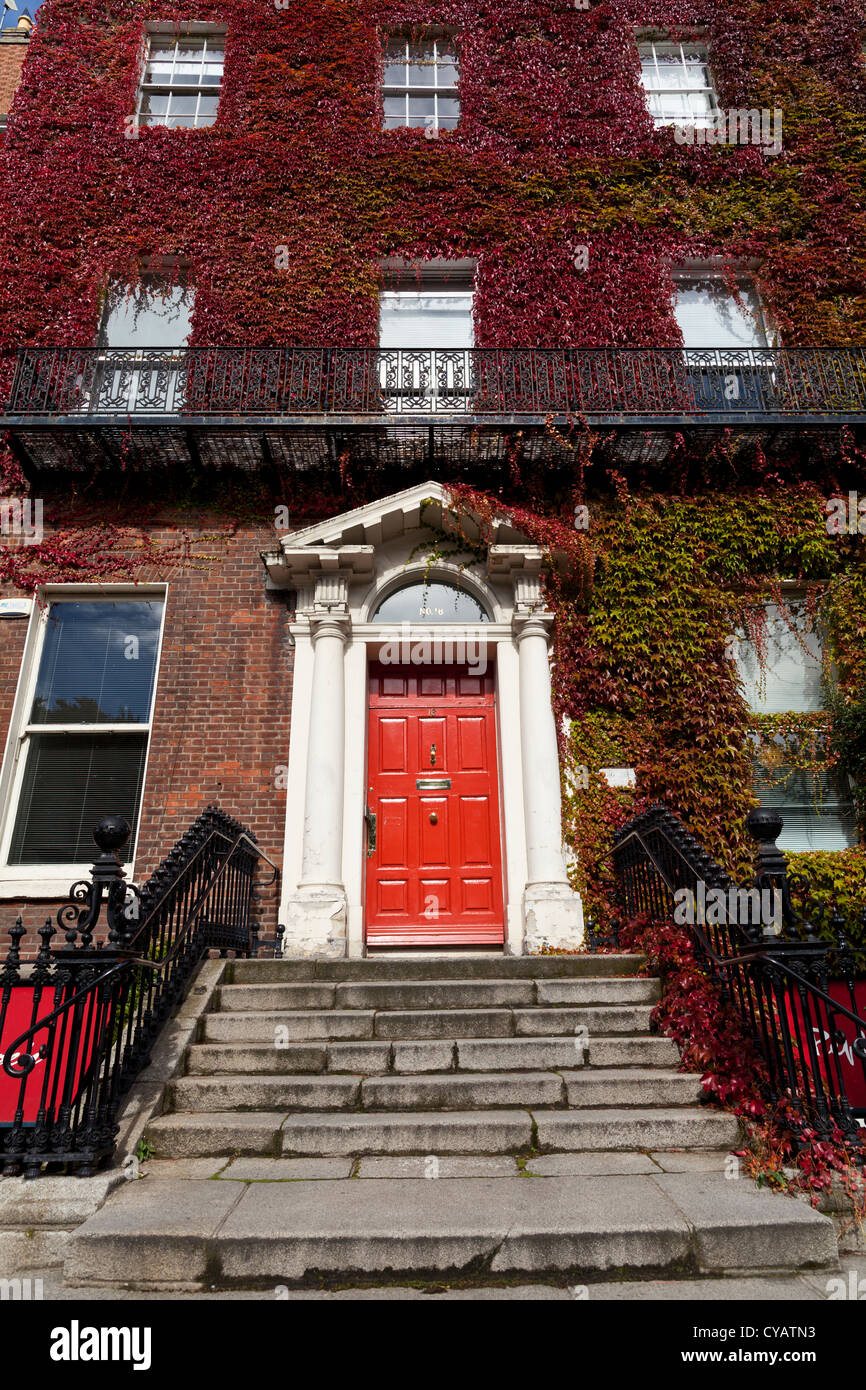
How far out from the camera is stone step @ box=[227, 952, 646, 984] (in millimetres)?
5559

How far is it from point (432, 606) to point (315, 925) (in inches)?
140

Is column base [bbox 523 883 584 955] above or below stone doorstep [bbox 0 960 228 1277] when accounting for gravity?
above

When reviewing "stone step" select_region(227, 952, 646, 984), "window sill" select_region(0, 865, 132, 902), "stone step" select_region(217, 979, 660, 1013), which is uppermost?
"window sill" select_region(0, 865, 132, 902)

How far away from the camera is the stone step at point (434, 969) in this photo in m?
5.56

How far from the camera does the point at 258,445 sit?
27.1 feet

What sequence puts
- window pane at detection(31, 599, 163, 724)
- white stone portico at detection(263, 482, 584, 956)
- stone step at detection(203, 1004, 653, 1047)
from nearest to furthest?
stone step at detection(203, 1004, 653, 1047) < white stone portico at detection(263, 482, 584, 956) < window pane at detection(31, 599, 163, 724)

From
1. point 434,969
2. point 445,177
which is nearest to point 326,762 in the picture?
point 434,969

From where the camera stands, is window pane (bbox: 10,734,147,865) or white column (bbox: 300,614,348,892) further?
window pane (bbox: 10,734,147,865)

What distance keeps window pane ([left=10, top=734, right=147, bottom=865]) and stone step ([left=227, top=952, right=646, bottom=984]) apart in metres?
2.77

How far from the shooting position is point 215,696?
791 centimetres

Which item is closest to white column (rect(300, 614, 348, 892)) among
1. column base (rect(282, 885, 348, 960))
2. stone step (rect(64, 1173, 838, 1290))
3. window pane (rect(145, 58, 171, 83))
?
column base (rect(282, 885, 348, 960))

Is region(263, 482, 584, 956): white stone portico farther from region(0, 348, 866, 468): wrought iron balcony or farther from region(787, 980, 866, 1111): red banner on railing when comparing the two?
region(787, 980, 866, 1111): red banner on railing

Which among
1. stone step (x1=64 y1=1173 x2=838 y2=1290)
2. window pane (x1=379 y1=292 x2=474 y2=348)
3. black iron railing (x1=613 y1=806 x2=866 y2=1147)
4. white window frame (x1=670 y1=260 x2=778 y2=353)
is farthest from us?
white window frame (x1=670 y1=260 x2=778 y2=353)

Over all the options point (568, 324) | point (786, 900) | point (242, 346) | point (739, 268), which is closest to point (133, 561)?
point (242, 346)
